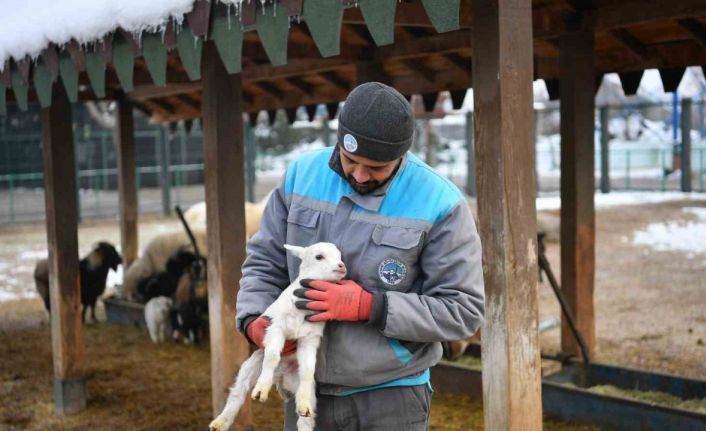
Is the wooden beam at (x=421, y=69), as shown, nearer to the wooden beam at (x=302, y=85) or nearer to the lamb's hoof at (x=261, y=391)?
the wooden beam at (x=302, y=85)

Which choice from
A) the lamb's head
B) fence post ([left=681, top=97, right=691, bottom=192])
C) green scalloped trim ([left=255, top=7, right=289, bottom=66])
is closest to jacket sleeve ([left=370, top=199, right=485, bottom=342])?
the lamb's head

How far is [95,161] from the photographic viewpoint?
78.8ft

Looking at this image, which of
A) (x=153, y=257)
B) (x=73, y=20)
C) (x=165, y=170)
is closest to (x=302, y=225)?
(x=73, y=20)

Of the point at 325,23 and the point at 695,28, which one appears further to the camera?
the point at 695,28

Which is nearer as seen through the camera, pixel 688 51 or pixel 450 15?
pixel 450 15

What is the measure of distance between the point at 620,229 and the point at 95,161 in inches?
548

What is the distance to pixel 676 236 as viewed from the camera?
15672 millimetres

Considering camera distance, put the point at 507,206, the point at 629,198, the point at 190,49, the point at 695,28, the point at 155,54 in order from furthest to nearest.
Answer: the point at 629,198
the point at 695,28
the point at 155,54
the point at 190,49
the point at 507,206

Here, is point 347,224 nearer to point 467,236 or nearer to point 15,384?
point 467,236

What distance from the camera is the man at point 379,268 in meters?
2.52

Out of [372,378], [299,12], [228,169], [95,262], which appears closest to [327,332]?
[372,378]

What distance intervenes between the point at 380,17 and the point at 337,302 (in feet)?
3.69

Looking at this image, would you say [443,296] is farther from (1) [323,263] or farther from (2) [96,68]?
(2) [96,68]

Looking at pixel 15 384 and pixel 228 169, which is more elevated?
pixel 228 169
